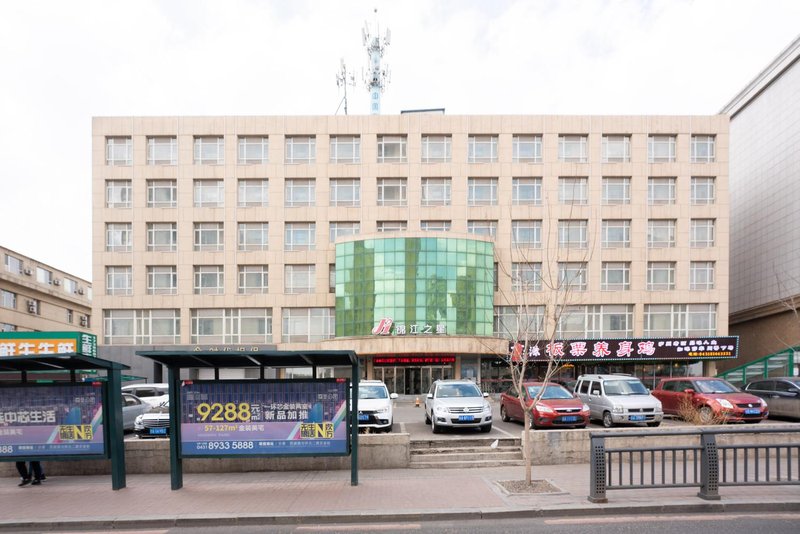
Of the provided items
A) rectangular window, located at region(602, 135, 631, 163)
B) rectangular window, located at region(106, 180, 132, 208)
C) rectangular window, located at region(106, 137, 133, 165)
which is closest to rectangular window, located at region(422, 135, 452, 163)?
rectangular window, located at region(602, 135, 631, 163)

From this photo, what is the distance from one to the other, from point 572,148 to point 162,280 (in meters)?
31.7

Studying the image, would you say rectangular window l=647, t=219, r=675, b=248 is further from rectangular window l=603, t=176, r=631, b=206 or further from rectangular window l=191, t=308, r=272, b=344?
rectangular window l=191, t=308, r=272, b=344

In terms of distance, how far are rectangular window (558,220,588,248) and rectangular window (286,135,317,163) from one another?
18.8 m

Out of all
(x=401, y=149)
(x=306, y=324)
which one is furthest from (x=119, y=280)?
(x=401, y=149)

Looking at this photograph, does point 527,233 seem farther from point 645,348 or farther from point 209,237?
point 209,237

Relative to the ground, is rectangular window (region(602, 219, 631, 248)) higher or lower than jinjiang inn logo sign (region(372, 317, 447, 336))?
higher

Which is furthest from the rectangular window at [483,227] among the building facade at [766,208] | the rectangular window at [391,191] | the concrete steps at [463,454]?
the concrete steps at [463,454]

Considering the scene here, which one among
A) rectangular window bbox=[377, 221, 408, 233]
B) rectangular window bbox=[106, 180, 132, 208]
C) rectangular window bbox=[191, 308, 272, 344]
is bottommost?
rectangular window bbox=[191, 308, 272, 344]

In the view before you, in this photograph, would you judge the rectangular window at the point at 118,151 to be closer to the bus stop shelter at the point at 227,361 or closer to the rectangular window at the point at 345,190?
the rectangular window at the point at 345,190

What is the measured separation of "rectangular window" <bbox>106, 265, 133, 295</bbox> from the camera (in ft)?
124

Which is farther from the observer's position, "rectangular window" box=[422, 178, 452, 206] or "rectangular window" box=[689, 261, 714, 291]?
"rectangular window" box=[422, 178, 452, 206]

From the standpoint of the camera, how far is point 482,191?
3831cm

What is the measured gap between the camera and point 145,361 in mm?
37500

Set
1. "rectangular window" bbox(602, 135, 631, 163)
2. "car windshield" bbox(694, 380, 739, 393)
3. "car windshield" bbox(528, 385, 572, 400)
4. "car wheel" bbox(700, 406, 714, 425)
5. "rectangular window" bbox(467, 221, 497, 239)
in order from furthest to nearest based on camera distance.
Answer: "rectangular window" bbox(602, 135, 631, 163) → "rectangular window" bbox(467, 221, 497, 239) → "car windshield" bbox(694, 380, 739, 393) → "car windshield" bbox(528, 385, 572, 400) → "car wheel" bbox(700, 406, 714, 425)
